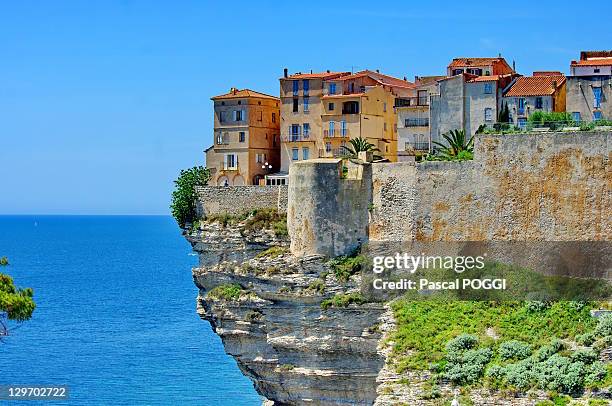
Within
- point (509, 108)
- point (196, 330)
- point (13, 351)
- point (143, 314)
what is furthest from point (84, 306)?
point (509, 108)

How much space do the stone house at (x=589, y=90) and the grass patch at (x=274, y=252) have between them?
1079 centimetres

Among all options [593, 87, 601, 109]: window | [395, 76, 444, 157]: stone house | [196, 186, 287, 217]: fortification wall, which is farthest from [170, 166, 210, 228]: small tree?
[593, 87, 601, 109]: window

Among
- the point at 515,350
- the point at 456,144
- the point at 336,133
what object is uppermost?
the point at 336,133

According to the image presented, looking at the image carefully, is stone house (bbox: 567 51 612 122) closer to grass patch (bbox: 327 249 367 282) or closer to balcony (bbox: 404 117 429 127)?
balcony (bbox: 404 117 429 127)

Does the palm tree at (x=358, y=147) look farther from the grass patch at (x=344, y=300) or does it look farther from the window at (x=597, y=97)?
the window at (x=597, y=97)

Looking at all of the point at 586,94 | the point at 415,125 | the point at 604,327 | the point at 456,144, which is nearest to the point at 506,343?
the point at 604,327

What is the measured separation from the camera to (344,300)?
43.2 meters

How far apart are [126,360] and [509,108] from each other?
2446 cm

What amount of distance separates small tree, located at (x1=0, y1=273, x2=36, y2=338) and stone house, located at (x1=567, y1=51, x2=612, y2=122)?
23898mm

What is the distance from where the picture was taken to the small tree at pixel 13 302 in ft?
90.4

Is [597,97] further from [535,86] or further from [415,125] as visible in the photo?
[415,125]

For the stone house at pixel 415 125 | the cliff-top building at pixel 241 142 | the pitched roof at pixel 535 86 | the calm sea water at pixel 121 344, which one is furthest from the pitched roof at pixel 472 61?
the calm sea water at pixel 121 344

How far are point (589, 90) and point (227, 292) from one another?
14109 mm

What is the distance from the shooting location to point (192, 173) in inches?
2010
